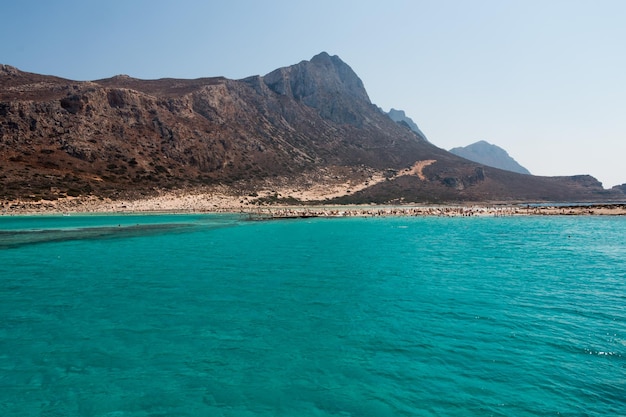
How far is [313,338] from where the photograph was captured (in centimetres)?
1395

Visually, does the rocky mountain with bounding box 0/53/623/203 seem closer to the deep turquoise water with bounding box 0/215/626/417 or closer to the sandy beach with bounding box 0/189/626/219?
the sandy beach with bounding box 0/189/626/219

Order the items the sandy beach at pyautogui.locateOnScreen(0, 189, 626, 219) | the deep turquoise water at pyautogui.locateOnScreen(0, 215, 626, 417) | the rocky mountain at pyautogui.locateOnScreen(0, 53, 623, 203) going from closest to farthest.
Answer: the deep turquoise water at pyautogui.locateOnScreen(0, 215, 626, 417)
the sandy beach at pyautogui.locateOnScreen(0, 189, 626, 219)
the rocky mountain at pyautogui.locateOnScreen(0, 53, 623, 203)

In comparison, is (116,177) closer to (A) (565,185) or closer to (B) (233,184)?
(B) (233,184)

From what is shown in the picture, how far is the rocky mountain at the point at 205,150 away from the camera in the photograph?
331 feet

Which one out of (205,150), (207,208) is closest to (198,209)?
(207,208)

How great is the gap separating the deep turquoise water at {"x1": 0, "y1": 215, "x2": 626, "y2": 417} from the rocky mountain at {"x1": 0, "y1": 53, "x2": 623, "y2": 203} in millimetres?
80857

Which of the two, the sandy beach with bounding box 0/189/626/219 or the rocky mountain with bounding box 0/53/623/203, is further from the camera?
the rocky mountain with bounding box 0/53/623/203

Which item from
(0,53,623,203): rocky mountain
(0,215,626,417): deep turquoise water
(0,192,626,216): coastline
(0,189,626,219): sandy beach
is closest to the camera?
(0,215,626,417): deep turquoise water

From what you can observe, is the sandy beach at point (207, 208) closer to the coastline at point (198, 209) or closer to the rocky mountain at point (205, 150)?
the coastline at point (198, 209)

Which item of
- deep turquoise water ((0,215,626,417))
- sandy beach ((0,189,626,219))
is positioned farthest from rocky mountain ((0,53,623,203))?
deep turquoise water ((0,215,626,417))

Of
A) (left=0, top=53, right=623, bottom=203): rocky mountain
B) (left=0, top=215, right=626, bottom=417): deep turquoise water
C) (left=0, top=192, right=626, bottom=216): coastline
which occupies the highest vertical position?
(left=0, top=53, right=623, bottom=203): rocky mountain

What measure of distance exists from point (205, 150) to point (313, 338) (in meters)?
123

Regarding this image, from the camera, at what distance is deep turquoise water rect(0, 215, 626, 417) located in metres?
9.88

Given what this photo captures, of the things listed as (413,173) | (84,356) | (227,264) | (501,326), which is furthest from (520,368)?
(413,173)
